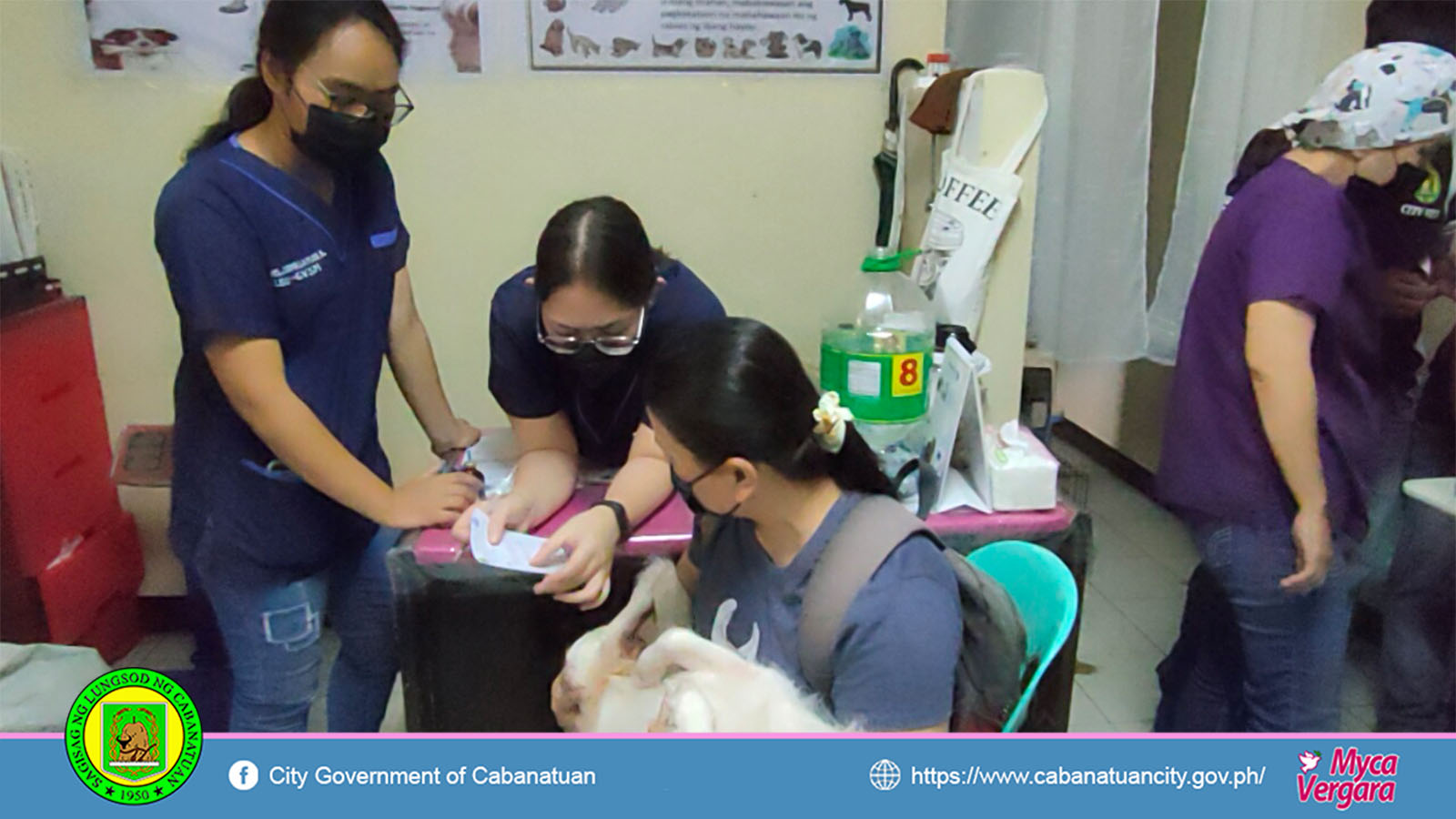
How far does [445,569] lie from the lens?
2.72 feet

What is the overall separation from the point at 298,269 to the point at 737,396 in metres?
0.33

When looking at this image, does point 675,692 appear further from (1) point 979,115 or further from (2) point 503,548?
(1) point 979,115

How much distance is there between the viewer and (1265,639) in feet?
2.79

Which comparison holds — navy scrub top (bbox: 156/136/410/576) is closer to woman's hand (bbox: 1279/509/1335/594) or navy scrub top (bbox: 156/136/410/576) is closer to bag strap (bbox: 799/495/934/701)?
bag strap (bbox: 799/495/934/701)

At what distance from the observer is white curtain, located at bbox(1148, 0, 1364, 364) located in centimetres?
77

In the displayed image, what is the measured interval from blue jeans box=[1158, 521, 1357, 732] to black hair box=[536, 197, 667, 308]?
56cm

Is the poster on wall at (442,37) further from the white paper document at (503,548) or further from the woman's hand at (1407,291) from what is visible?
the woman's hand at (1407,291)

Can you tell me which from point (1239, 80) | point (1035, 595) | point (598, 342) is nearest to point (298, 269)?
point (598, 342)

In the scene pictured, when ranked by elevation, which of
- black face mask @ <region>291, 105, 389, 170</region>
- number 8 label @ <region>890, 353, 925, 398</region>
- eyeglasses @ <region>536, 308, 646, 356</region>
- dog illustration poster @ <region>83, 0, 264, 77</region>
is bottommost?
number 8 label @ <region>890, 353, 925, 398</region>
